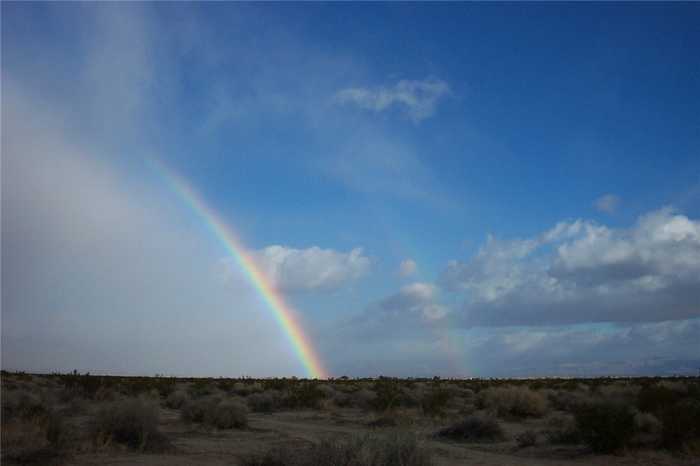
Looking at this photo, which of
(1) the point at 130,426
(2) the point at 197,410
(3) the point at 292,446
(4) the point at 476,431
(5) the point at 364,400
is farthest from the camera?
(5) the point at 364,400

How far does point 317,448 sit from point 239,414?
40.0 feet

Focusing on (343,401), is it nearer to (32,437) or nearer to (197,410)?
(197,410)

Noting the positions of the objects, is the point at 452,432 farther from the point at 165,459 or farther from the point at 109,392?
the point at 109,392

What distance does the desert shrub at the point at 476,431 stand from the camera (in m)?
20.6

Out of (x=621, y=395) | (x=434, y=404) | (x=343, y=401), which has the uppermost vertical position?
(x=621, y=395)

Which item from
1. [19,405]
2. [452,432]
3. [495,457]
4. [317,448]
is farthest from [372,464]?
[19,405]

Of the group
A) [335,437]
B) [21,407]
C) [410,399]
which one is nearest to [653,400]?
[410,399]

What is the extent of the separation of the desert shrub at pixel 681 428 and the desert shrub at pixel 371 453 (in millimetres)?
9219

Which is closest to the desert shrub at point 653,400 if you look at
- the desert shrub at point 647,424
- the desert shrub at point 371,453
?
the desert shrub at point 647,424

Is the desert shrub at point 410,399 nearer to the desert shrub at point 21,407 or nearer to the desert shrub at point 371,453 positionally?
the desert shrub at point 21,407

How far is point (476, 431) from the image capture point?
2080cm

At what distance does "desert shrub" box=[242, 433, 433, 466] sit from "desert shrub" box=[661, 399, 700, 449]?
30.2 feet

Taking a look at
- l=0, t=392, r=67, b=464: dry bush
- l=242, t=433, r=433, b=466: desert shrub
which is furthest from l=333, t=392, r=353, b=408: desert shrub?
l=242, t=433, r=433, b=466: desert shrub

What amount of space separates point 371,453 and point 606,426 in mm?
9726
